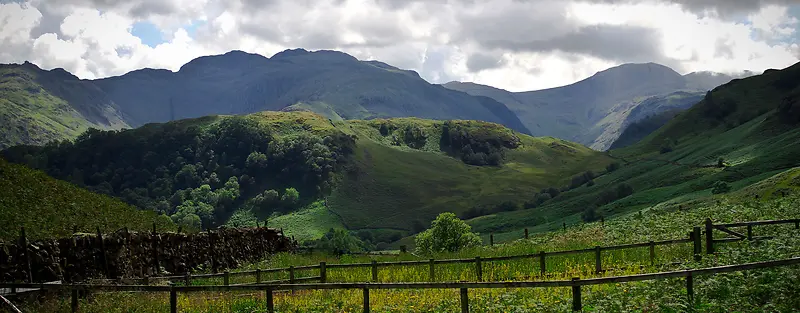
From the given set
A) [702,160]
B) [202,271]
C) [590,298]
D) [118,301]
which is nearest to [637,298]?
[590,298]

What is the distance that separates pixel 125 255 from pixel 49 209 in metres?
6.25

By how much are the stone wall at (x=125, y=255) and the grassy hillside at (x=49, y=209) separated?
90.8 inches

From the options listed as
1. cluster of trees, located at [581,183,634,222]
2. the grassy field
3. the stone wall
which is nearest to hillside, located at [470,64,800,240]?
cluster of trees, located at [581,183,634,222]

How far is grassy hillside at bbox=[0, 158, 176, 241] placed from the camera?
31875 millimetres

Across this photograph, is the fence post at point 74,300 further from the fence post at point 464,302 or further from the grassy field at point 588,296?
the fence post at point 464,302

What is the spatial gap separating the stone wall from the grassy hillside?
231 cm

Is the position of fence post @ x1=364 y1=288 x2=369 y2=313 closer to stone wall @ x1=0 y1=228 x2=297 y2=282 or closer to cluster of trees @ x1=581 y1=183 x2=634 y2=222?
stone wall @ x1=0 y1=228 x2=297 y2=282

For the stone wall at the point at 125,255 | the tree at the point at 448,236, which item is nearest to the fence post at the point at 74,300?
the stone wall at the point at 125,255

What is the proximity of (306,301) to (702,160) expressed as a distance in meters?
154

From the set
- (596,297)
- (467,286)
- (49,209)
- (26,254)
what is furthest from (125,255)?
(596,297)

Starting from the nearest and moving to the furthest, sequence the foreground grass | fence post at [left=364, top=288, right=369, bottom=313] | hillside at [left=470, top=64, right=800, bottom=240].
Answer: the foreground grass → fence post at [left=364, top=288, right=369, bottom=313] → hillside at [left=470, top=64, right=800, bottom=240]

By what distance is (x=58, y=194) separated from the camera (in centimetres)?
3897

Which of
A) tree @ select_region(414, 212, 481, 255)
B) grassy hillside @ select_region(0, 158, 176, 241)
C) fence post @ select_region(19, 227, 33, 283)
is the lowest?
tree @ select_region(414, 212, 481, 255)

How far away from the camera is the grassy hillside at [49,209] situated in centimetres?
3188
